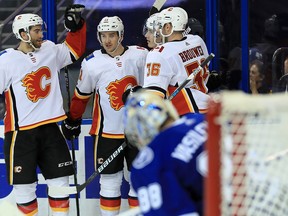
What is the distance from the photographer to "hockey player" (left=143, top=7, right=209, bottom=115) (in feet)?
16.8

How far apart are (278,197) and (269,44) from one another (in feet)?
9.95

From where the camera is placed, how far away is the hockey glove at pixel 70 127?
556cm

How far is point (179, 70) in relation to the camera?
5.20 m

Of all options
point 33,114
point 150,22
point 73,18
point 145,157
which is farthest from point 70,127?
point 145,157

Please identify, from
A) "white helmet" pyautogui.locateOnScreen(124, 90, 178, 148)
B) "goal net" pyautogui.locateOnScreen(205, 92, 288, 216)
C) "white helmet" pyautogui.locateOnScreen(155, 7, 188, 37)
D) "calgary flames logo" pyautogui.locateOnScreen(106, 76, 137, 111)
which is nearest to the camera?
"goal net" pyautogui.locateOnScreen(205, 92, 288, 216)

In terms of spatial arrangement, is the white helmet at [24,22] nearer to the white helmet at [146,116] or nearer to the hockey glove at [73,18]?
the hockey glove at [73,18]

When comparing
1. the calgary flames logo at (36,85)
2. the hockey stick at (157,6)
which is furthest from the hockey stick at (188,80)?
the calgary flames logo at (36,85)

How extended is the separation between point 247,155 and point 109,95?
3.02m

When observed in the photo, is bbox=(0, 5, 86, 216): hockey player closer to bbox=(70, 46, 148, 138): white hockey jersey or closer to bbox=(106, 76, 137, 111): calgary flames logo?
bbox=(70, 46, 148, 138): white hockey jersey

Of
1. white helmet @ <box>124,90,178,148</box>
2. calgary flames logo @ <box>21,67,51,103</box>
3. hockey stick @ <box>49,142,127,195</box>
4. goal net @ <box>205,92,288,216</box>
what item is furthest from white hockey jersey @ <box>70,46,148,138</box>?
goal net @ <box>205,92,288,216</box>

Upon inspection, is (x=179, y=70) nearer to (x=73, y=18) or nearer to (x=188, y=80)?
(x=188, y=80)

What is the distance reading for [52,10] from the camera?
5.93 metres

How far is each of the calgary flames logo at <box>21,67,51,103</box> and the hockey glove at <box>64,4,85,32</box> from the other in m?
0.31

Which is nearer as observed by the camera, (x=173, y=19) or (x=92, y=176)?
(x=173, y=19)
